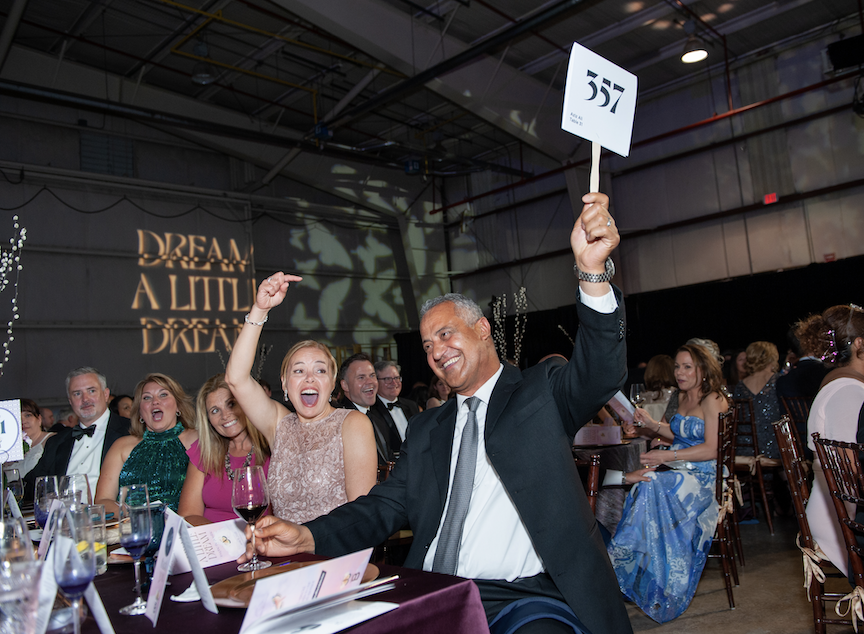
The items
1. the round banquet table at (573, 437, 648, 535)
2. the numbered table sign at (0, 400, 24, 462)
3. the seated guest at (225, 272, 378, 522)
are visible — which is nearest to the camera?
the numbered table sign at (0, 400, 24, 462)

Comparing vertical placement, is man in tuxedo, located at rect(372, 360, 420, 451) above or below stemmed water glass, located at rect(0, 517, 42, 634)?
above

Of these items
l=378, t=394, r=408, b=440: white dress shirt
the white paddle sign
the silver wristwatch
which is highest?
the white paddle sign

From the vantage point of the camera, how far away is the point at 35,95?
9.23 m

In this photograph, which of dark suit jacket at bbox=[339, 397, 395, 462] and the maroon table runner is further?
dark suit jacket at bbox=[339, 397, 395, 462]

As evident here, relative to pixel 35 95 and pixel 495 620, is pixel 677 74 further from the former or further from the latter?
pixel 495 620

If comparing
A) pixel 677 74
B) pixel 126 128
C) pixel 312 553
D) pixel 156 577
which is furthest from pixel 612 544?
pixel 126 128

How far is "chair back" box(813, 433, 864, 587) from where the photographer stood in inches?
82.5

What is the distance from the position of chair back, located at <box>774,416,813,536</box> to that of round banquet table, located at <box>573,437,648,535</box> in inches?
44.3

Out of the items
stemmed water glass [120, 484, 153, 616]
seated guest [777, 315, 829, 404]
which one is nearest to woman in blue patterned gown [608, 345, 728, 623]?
seated guest [777, 315, 829, 404]

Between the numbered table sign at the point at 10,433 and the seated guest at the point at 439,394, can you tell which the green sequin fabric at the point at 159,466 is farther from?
the seated guest at the point at 439,394

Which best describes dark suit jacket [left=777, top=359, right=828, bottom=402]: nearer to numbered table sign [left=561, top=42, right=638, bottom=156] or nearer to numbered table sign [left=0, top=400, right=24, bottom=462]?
numbered table sign [left=561, top=42, right=638, bottom=156]

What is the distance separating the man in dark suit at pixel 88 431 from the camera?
3928mm

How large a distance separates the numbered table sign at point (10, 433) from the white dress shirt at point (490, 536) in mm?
1487

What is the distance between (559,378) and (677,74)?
37.5 feet
